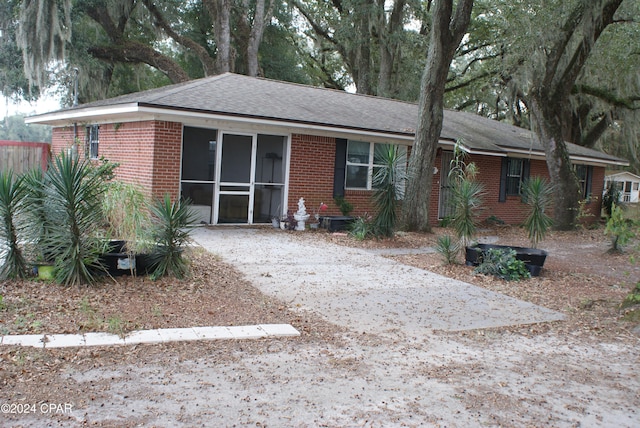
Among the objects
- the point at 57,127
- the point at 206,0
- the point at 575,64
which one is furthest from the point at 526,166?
the point at 57,127

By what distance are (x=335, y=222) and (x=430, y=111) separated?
3.43 meters

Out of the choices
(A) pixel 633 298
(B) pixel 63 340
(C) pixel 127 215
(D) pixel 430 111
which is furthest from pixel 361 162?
(B) pixel 63 340

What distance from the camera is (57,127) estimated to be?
58.1 feet

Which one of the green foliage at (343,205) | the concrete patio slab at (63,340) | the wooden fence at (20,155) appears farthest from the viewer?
the wooden fence at (20,155)

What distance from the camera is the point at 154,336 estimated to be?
5.12 metres

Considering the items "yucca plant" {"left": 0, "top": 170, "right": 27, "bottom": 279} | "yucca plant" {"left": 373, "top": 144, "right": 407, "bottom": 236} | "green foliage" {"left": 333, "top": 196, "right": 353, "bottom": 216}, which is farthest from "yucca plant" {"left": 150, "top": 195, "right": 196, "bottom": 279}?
"green foliage" {"left": 333, "top": 196, "right": 353, "bottom": 216}

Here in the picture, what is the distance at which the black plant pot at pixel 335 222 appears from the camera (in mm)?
13508

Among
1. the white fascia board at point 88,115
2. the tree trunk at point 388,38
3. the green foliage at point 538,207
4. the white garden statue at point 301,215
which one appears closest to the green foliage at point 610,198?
the tree trunk at point 388,38

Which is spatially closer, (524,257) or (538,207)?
(524,257)

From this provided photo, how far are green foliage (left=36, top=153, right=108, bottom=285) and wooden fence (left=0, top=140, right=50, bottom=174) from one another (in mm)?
12413

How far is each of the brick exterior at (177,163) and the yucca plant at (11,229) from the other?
2.88 meters

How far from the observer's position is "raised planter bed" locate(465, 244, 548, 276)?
30.6 feet

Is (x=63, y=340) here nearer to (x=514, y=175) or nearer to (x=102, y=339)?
(x=102, y=339)

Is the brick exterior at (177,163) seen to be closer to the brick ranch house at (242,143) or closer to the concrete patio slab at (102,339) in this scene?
the brick ranch house at (242,143)
